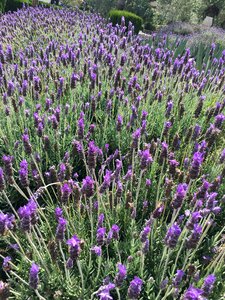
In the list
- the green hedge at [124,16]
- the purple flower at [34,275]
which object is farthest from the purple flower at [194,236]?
the green hedge at [124,16]

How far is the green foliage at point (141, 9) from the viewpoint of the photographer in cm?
1855

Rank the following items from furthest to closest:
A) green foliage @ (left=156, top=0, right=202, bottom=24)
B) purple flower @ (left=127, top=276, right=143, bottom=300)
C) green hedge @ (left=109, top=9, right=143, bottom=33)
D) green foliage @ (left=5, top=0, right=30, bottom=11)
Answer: green foliage @ (left=156, top=0, right=202, bottom=24) < green foliage @ (left=5, top=0, right=30, bottom=11) < green hedge @ (left=109, top=9, right=143, bottom=33) < purple flower @ (left=127, top=276, right=143, bottom=300)

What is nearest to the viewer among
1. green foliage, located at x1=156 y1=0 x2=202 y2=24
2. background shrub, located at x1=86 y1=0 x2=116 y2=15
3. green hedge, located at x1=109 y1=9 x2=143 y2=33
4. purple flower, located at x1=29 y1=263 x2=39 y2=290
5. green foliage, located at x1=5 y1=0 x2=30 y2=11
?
purple flower, located at x1=29 y1=263 x2=39 y2=290

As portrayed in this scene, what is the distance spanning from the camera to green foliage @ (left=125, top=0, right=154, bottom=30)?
60.8 ft

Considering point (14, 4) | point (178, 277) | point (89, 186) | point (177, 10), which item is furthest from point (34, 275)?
point (177, 10)

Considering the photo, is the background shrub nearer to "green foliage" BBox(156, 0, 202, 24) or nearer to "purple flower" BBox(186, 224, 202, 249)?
"green foliage" BBox(156, 0, 202, 24)

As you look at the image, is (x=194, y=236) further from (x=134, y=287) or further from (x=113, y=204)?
(x=113, y=204)

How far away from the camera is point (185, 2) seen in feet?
55.5

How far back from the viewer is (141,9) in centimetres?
1875

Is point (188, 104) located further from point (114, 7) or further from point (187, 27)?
point (114, 7)

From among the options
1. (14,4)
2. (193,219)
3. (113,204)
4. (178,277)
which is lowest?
(14,4)

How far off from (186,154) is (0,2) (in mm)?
11721

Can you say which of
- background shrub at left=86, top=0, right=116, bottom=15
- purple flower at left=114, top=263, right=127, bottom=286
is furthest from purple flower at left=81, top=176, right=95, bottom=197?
background shrub at left=86, top=0, right=116, bottom=15

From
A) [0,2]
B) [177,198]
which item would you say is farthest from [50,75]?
[0,2]
